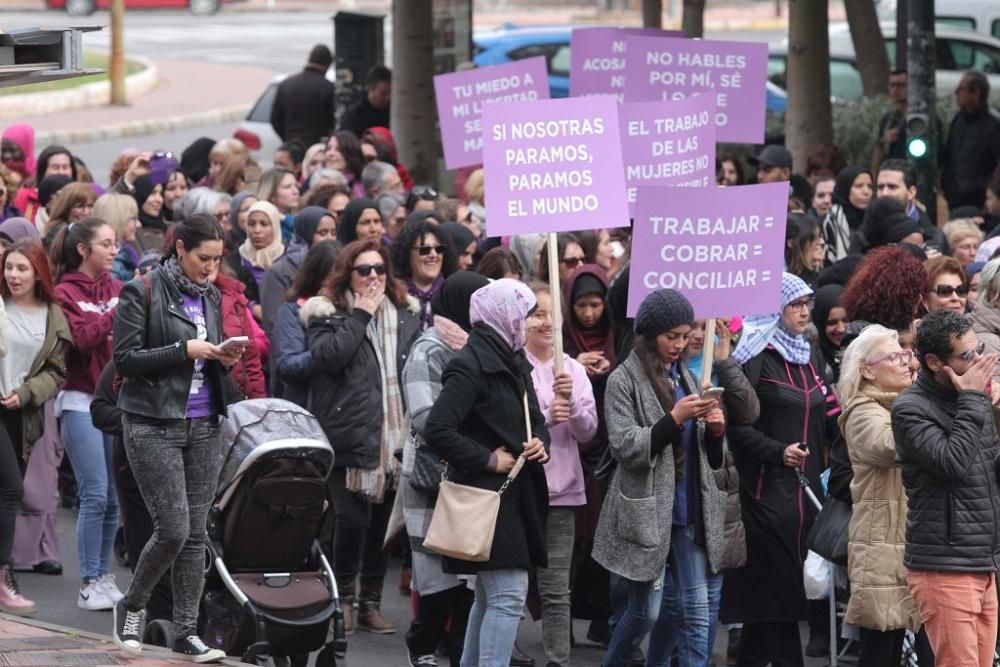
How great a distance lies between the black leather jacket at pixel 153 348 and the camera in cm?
800

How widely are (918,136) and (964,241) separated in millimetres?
2119

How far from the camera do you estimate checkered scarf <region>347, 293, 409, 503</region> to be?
9414 mm

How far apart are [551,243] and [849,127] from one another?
10.7 m

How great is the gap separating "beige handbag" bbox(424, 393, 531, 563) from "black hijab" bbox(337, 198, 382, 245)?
3.17 meters

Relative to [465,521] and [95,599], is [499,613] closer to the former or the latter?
[465,521]

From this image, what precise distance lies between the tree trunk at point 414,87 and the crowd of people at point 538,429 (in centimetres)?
636

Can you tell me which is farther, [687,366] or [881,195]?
[881,195]

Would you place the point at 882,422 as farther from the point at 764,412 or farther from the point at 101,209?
the point at 101,209

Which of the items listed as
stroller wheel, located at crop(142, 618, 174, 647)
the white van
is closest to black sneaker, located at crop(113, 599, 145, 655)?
stroller wheel, located at crop(142, 618, 174, 647)

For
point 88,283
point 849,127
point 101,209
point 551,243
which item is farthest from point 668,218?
point 849,127

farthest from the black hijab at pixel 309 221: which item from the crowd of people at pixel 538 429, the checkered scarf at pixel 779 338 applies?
the checkered scarf at pixel 779 338

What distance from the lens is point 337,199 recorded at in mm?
12062

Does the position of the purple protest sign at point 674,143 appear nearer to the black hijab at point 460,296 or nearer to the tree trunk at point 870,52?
the black hijab at point 460,296

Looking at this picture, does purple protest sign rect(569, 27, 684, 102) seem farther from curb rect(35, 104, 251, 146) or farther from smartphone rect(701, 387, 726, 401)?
curb rect(35, 104, 251, 146)
